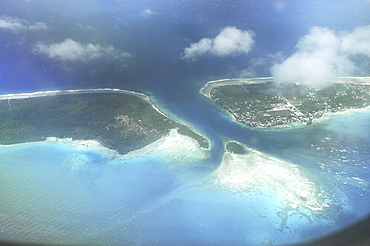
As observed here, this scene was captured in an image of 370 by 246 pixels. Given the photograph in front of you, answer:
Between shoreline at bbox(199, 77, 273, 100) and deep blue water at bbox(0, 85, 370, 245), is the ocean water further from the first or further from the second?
shoreline at bbox(199, 77, 273, 100)

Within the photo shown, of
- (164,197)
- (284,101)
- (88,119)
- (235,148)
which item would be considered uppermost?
(88,119)

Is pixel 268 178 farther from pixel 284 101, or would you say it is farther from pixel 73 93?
pixel 73 93

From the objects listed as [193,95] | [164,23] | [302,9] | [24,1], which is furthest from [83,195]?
[302,9]

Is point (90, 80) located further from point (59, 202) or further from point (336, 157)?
point (336, 157)

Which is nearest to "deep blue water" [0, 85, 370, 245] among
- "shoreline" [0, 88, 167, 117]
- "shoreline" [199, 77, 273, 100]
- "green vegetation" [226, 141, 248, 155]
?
"green vegetation" [226, 141, 248, 155]

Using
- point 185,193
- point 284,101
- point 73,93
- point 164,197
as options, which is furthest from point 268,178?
point 73,93

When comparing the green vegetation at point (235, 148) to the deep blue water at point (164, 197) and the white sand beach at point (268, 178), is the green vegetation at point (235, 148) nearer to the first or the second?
the white sand beach at point (268, 178)
